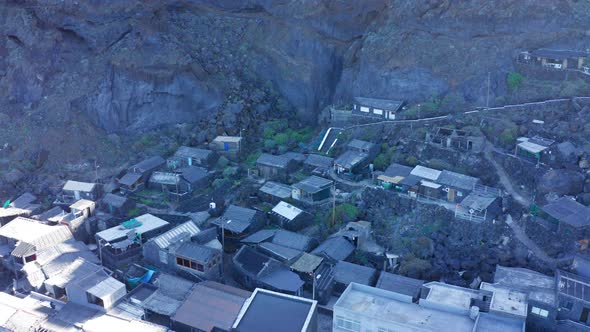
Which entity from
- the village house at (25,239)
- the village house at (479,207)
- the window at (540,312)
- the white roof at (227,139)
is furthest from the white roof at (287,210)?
the window at (540,312)

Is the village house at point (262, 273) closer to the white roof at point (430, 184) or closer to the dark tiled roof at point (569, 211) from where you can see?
the white roof at point (430, 184)

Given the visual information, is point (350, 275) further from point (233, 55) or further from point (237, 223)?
point (233, 55)

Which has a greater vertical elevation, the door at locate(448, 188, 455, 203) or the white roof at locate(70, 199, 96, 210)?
the door at locate(448, 188, 455, 203)

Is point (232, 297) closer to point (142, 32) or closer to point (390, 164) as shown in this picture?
point (390, 164)

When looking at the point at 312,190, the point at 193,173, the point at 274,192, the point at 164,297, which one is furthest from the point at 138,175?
the point at 164,297

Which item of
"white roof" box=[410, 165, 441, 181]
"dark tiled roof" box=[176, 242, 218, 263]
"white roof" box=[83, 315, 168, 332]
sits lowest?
"white roof" box=[83, 315, 168, 332]

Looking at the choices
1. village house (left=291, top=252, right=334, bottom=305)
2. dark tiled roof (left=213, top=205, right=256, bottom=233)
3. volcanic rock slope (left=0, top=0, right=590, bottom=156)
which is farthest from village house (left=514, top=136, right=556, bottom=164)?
dark tiled roof (left=213, top=205, right=256, bottom=233)

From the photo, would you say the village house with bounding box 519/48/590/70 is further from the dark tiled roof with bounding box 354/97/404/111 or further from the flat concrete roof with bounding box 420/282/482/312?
the flat concrete roof with bounding box 420/282/482/312
